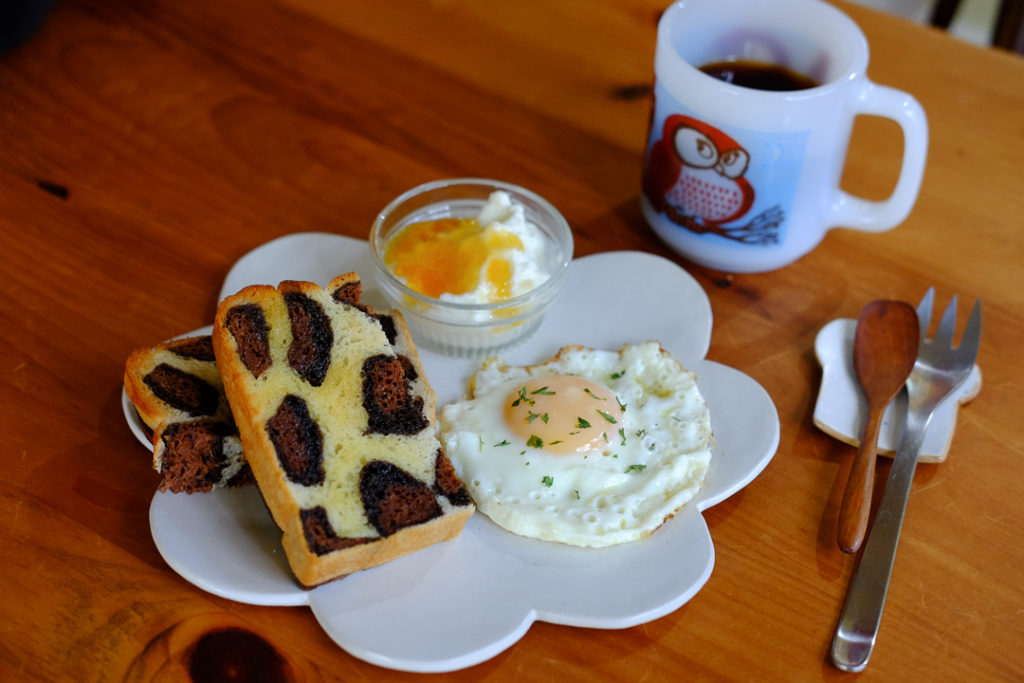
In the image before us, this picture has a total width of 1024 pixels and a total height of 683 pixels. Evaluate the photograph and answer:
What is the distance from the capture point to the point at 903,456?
2.13 m

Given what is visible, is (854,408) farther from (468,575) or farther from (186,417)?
(186,417)

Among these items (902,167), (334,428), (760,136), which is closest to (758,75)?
(760,136)

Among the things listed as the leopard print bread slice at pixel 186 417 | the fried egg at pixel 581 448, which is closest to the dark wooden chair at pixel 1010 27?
the fried egg at pixel 581 448

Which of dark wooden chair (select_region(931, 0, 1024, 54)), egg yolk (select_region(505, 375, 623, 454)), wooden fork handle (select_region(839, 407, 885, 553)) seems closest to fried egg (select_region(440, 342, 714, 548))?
egg yolk (select_region(505, 375, 623, 454))

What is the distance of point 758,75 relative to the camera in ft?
8.39

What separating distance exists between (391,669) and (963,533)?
1.27 meters

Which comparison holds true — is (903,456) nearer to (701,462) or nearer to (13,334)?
(701,462)

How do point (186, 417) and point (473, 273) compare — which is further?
point (473, 273)

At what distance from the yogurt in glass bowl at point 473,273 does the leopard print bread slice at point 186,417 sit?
19.8 inches

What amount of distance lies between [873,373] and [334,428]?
1303 millimetres

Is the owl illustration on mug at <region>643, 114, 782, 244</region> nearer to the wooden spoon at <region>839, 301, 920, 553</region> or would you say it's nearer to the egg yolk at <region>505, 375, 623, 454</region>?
the wooden spoon at <region>839, 301, 920, 553</region>

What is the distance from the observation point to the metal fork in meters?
1.84

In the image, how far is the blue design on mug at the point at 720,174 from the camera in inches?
91.7

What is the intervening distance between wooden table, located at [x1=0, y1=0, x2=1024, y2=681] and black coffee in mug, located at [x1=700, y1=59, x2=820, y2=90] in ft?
1.58
